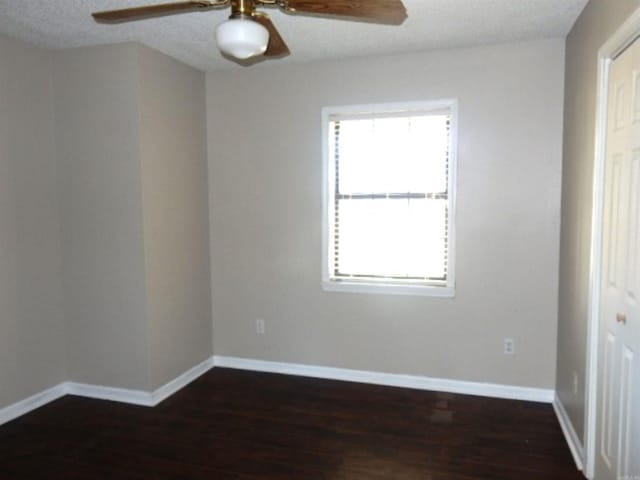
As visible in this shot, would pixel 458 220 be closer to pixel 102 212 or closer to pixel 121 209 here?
pixel 121 209

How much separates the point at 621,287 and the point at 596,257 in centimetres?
32

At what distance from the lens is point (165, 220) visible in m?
3.55

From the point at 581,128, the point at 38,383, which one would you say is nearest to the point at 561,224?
the point at 581,128

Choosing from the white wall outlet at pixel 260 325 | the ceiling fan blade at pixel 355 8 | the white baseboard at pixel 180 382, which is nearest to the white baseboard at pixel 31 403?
the white baseboard at pixel 180 382

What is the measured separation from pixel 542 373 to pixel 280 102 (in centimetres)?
290

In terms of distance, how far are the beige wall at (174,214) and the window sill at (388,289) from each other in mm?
1136

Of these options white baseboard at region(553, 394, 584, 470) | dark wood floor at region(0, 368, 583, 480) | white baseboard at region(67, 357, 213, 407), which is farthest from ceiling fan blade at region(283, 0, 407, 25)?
white baseboard at region(67, 357, 213, 407)

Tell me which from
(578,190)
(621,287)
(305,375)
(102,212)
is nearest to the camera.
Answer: (621,287)

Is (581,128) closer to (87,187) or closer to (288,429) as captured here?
(288,429)

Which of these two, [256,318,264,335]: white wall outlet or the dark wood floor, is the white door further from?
[256,318,264,335]: white wall outlet

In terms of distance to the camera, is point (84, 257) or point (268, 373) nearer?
point (84, 257)

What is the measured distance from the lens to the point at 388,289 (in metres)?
3.67

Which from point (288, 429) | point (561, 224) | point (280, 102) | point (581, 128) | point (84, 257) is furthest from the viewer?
point (280, 102)

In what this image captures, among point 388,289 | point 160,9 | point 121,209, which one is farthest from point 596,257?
point 121,209
